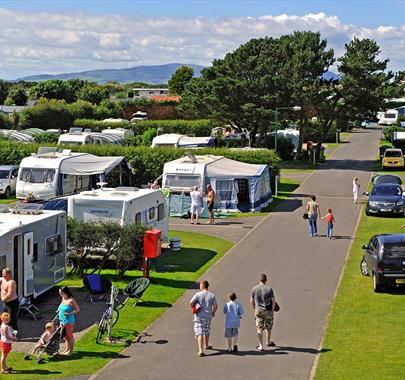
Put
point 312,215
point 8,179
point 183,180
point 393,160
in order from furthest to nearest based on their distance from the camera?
point 393,160 → point 8,179 → point 183,180 → point 312,215

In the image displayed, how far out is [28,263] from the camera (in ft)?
58.4

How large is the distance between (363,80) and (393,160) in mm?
8274

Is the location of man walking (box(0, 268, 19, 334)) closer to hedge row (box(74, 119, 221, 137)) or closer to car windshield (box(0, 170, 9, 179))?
car windshield (box(0, 170, 9, 179))

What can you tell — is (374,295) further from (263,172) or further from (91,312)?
(263,172)

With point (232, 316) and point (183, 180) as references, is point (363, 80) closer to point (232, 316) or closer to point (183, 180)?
point (183, 180)

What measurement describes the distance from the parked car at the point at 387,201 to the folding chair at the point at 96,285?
58.3 feet

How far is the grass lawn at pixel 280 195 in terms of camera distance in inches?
1367

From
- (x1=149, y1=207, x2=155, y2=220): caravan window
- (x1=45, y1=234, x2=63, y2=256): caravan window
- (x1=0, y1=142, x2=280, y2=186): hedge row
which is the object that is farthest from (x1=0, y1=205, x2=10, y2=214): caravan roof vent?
(x1=0, y1=142, x2=280, y2=186): hedge row

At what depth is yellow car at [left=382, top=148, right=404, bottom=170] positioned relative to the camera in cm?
5534

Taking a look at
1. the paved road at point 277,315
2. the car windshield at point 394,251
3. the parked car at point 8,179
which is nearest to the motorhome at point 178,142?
the parked car at point 8,179

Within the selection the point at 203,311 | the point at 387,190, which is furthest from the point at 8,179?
the point at 203,311

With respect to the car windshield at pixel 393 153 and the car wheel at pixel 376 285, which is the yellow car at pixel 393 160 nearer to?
the car windshield at pixel 393 153

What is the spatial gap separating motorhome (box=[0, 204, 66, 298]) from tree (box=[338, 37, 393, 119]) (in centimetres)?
4405

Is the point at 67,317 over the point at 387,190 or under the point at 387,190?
under
